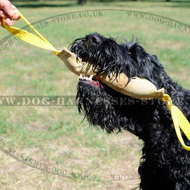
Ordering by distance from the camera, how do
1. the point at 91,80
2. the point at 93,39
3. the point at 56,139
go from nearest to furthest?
the point at 93,39 → the point at 91,80 → the point at 56,139

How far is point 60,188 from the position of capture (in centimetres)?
378

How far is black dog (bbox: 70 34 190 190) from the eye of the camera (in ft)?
8.41

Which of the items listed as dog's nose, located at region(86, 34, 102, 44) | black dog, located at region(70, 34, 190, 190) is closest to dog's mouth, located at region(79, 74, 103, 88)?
black dog, located at region(70, 34, 190, 190)

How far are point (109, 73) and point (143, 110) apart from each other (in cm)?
52

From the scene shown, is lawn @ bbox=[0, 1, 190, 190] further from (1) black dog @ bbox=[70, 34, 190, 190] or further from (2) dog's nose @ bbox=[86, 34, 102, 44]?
(2) dog's nose @ bbox=[86, 34, 102, 44]

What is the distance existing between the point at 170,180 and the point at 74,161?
1.74 metres

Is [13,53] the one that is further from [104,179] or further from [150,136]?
[150,136]

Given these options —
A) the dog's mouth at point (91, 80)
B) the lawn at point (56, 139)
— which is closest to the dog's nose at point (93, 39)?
the dog's mouth at point (91, 80)

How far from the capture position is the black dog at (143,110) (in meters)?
2.56

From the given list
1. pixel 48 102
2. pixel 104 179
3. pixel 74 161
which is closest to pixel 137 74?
pixel 104 179

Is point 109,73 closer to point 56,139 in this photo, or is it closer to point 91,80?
point 91,80

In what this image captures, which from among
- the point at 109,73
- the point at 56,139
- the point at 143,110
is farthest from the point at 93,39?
the point at 56,139

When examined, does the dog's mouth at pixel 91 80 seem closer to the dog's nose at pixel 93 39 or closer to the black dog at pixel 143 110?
the black dog at pixel 143 110

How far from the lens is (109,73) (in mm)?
2494
